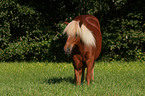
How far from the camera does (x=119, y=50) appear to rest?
12.1 m

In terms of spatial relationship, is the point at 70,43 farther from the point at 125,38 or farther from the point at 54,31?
the point at 54,31

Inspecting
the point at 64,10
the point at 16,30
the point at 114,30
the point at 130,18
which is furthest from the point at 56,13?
the point at 130,18

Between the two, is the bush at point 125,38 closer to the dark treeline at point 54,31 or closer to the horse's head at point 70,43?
the dark treeline at point 54,31

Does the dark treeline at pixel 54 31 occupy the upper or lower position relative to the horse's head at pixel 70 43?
lower

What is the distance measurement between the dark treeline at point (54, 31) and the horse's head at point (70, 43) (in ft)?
20.1

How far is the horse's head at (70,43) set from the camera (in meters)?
4.58

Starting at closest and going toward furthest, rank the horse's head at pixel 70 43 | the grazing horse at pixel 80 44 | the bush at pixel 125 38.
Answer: the horse's head at pixel 70 43 < the grazing horse at pixel 80 44 < the bush at pixel 125 38

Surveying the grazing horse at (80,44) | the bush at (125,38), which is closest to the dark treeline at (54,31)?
the bush at (125,38)

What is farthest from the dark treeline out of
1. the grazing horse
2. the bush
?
the grazing horse

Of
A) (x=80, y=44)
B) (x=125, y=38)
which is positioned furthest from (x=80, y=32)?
(x=125, y=38)

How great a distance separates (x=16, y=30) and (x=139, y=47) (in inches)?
298

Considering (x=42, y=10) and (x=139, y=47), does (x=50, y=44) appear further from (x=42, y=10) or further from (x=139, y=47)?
(x=139, y=47)

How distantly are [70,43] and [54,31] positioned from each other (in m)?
7.63

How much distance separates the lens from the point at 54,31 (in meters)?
12.2
